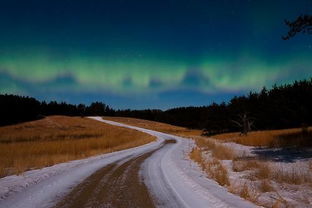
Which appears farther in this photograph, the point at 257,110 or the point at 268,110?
the point at 257,110

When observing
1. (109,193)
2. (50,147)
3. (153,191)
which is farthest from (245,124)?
(109,193)

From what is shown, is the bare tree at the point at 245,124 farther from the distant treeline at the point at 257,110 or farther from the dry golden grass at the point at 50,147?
the dry golden grass at the point at 50,147

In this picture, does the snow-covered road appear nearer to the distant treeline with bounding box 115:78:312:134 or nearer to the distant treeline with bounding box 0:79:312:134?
the distant treeline with bounding box 0:79:312:134

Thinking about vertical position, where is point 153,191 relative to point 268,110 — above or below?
below

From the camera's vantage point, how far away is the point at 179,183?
9273 millimetres

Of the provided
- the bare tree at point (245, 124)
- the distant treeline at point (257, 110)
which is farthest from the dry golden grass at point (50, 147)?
the distant treeline at point (257, 110)

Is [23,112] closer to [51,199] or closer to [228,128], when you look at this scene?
[228,128]

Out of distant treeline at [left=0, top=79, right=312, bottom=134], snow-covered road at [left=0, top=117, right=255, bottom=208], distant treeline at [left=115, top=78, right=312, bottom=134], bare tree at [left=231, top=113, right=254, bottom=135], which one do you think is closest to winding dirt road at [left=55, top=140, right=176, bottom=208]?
snow-covered road at [left=0, top=117, right=255, bottom=208]

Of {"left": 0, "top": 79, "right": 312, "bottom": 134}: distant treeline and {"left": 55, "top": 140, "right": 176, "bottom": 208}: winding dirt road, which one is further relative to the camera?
{"left": 0, "top": 79, "right": 312, "bottom": 134}: distant treeline

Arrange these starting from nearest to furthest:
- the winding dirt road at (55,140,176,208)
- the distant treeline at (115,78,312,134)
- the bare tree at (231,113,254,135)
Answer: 1. the winding dirt road at (55,140,176,208)
2. the bare tree at (231,113,254,135)
3. the distant treeline at (115,78,312,134)

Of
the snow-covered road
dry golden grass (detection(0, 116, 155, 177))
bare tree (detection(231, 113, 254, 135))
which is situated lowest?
dry golden grass (detection(0, 116, 155, 177))

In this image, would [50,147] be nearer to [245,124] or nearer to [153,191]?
[153,191]

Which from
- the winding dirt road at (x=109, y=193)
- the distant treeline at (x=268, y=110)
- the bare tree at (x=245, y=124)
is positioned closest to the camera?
the winding dirt road at (x=109, y=193)

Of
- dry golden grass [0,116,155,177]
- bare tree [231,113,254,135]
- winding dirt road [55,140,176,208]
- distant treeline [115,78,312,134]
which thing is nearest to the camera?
winding dirt road [55,140,176,208]
